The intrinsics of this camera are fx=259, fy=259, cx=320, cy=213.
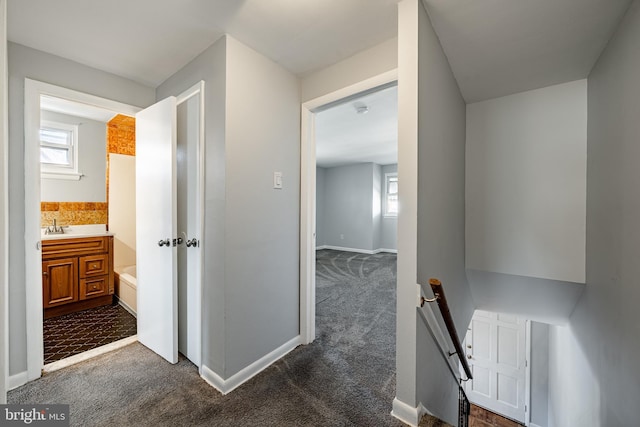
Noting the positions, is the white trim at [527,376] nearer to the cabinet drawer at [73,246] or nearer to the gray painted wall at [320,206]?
the gray painted wall at [320,206]

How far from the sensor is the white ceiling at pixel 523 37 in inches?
55.1

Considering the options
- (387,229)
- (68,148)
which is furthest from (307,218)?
(387,229)

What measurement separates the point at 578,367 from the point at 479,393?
2.65 meters

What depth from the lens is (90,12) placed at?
4.92 feet

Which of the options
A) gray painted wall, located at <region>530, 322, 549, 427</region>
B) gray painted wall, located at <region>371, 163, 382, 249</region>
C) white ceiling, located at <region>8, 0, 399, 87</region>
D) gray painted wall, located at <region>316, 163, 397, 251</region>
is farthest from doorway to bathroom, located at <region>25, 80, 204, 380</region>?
gray painted wall, located at <region>371, 163, 382, 249</region>

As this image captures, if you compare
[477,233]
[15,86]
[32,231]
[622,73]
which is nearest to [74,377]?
[32,231]

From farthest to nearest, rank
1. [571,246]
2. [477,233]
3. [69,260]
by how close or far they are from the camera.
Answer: [69,260] < [477,233] < [571,246]

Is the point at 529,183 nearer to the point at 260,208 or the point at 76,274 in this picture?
the point at 260,208

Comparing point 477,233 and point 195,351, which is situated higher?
point 477,233

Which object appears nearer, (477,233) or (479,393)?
(477,233)

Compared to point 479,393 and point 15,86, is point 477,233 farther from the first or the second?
point 15,86


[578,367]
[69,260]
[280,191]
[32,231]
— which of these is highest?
[280,191]

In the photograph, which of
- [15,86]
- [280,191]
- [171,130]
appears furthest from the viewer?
[280,191]

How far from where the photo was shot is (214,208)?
1.74 meters
